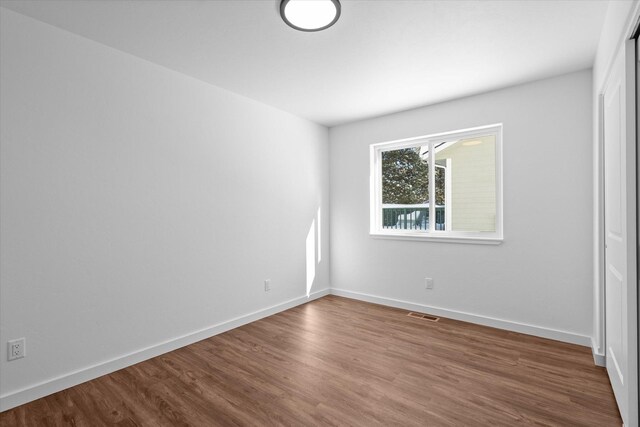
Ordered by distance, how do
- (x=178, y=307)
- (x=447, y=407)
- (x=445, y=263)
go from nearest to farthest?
(x=447, y=407) < (x=178, y=307) < (x=445, y=263)

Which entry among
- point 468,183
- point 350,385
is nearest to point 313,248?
point 468,183

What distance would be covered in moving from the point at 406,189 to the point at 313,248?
1.45 metres

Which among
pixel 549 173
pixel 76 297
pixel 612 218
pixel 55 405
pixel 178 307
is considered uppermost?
pixel 549 173

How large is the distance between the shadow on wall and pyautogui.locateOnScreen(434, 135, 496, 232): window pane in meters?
1.59

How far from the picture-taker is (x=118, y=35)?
2.33 metres

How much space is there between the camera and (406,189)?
166 inches

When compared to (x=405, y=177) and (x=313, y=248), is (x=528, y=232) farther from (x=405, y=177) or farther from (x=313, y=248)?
(x=313, y=248)

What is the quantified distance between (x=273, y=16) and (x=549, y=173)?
276 cm

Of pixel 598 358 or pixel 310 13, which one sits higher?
pixel 310 13

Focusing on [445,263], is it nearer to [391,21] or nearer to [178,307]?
[391,21]

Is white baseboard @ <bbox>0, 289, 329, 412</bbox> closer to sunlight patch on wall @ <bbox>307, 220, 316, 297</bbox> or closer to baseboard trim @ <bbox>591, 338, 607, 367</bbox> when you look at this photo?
sunlight patch on wall @ <bbox>307, 220, 316, 297</bbox>

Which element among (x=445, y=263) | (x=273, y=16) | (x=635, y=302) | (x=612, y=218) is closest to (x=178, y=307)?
(x=273, y=16)

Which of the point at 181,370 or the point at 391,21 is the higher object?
the point at 391,21

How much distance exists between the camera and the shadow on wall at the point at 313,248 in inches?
174
